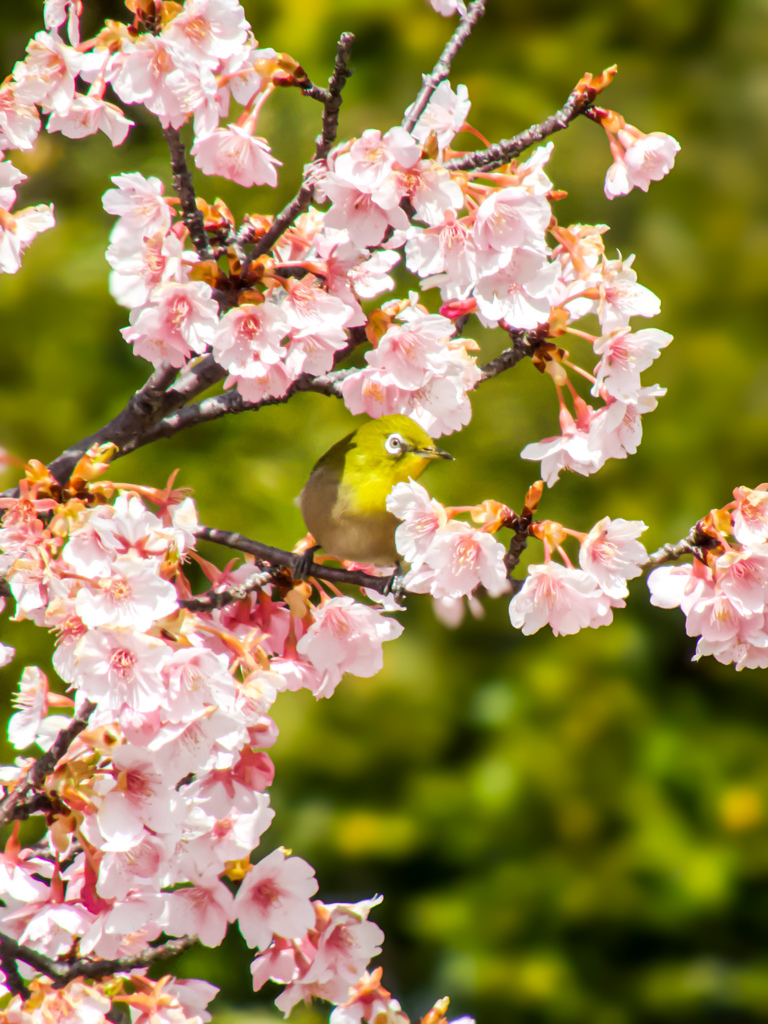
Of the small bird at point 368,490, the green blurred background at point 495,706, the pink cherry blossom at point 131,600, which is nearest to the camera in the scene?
the pink cherry blossom at point 131,600

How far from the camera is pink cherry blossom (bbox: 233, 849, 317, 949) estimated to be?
4.06 ft

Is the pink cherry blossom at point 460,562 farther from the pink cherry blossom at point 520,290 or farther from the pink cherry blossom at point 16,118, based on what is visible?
the pink cherry blossom at point 16,118

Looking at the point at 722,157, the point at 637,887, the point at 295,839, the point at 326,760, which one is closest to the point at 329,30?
the point at 722,157

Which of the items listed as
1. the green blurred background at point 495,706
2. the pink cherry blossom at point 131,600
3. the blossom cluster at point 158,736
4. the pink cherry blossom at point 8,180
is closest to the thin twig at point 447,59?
the pink cherry blossom at point 8,180

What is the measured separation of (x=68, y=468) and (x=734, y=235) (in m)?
2.99

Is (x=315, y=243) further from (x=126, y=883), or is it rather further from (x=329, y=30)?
(x=329, y=30)

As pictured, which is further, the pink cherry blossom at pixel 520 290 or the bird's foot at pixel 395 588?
the bird's foot at pixel 395 588

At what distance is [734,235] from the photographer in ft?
11.9

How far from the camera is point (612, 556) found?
1.19 metres

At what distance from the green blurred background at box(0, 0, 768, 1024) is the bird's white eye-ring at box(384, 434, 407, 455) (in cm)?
130

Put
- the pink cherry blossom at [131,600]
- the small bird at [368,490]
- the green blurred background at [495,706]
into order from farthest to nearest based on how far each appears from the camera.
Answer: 1. the green blurred background at [495,706]
2. the small bird at [368,490]
3. the pink cherry blossom at [131,600]

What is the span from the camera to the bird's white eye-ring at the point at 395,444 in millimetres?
1646

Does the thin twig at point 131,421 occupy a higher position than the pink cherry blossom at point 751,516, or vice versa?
the pink cherry blossom at point 751,516

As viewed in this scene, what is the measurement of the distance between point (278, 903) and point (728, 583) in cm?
64
